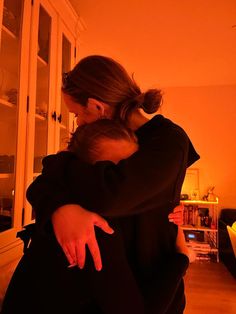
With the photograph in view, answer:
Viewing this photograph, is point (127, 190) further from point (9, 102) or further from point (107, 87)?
point (9, 102)

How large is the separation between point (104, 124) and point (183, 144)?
7.5 inches

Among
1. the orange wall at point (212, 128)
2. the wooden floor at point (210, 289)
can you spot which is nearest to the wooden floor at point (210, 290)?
the wooden floor at point (210, 289)

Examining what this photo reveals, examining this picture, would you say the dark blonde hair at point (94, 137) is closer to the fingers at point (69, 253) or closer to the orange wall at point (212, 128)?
the fingers at point (69, 253)

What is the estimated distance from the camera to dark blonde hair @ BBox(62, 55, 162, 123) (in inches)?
26.5

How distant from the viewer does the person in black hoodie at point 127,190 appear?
1.51ft

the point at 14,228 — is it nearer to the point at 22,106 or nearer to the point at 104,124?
the point at 22,106

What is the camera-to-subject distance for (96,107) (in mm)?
682

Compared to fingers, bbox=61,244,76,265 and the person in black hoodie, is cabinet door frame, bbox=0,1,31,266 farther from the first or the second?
fingers, bbox=61,244,76,265

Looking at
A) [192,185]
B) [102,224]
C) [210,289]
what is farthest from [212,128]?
[102,224]

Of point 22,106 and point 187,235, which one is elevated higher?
point 22,106

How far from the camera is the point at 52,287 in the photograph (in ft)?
1.64

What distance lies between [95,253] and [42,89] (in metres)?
1.25

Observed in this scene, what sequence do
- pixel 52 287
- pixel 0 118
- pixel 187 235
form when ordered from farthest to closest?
pixel 187 235 < pixel 0 118 < pixel 52 287

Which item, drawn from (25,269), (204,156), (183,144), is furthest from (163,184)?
(204,156)
